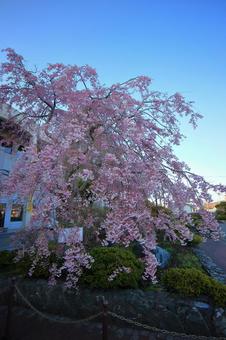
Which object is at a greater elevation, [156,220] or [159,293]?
[156,220]

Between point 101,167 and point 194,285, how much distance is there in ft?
9.29

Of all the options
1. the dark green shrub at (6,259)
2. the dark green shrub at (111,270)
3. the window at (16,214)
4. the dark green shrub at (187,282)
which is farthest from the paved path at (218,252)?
the window at (16,214)

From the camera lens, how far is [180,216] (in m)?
4.70

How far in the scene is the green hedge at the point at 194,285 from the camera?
459cm

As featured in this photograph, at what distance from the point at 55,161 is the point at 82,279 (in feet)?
8.85

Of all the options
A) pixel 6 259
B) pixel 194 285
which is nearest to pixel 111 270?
pixel 194 285

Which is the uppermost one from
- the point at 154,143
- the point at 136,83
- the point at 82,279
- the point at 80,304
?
the point at 136,83

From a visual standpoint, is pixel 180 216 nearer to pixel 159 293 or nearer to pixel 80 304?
pixel 159 293

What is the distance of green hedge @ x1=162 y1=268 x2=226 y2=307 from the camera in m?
4.59

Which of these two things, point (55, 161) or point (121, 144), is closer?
point (55, 161)

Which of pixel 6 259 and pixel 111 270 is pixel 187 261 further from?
pixel 6 259

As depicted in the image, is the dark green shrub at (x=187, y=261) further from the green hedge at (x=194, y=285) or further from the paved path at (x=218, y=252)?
the green hedge at (x=194, y=285)

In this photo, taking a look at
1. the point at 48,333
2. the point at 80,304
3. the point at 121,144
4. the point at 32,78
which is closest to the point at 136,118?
the point at 121,144

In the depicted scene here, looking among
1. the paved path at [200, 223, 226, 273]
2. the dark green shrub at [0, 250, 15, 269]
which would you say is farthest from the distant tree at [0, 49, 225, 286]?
the paved path at [200, 223, 226, 273]
